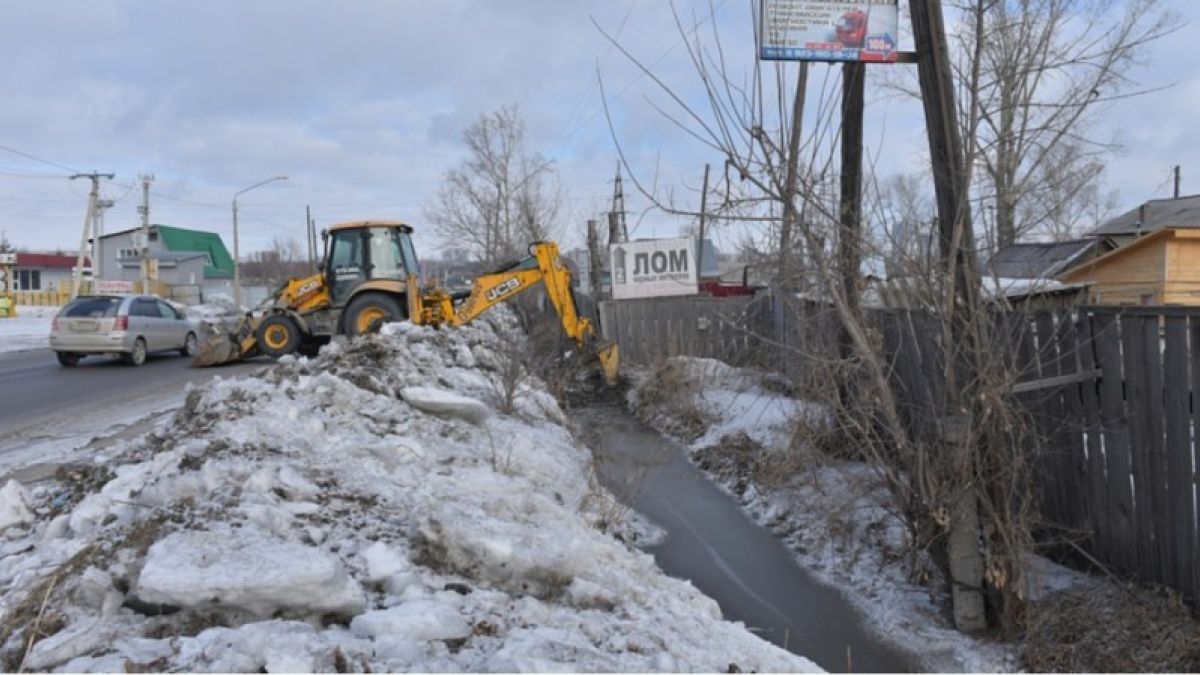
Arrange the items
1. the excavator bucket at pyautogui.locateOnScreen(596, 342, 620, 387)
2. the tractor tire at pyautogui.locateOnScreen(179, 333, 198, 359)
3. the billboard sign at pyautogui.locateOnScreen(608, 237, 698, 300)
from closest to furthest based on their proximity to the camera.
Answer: the excavator bucket at pyautogui.locateOnScreen(596, 342, 620, 387) → the billboard sign at pyautogui.locateOnScreen(608, 237, 698, 300) → the tractor tire at pyautogui.locateOnScreen(179, 333, 198, 359)

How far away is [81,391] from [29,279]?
74.7 meters

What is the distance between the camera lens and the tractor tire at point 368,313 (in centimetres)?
1753

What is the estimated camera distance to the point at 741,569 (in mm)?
6613

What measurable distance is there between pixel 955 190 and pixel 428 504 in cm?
368

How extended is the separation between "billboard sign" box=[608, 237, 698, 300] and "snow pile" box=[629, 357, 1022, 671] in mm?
8716

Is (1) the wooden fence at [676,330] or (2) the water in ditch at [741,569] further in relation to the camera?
(1) the wooden fence at [676,330]

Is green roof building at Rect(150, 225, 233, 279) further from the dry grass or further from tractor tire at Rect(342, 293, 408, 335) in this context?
the dry grass

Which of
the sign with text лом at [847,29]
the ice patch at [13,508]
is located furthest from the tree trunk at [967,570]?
the ice patch at [13,508]

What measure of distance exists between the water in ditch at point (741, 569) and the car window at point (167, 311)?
1544cm

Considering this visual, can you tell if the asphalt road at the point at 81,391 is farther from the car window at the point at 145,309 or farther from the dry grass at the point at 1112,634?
the dry grass at the point at 1112,634

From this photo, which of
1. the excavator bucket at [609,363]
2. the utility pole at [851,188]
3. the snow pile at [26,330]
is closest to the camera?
the utility pole at [851,188]

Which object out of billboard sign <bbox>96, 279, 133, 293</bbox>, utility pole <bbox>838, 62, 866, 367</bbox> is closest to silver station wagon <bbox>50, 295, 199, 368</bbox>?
utility pole <bbox>838, 62, 866, 367</bbox>

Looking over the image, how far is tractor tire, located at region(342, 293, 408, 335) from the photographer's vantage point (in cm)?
1753

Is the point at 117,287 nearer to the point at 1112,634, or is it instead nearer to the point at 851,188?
the point at 851,188
